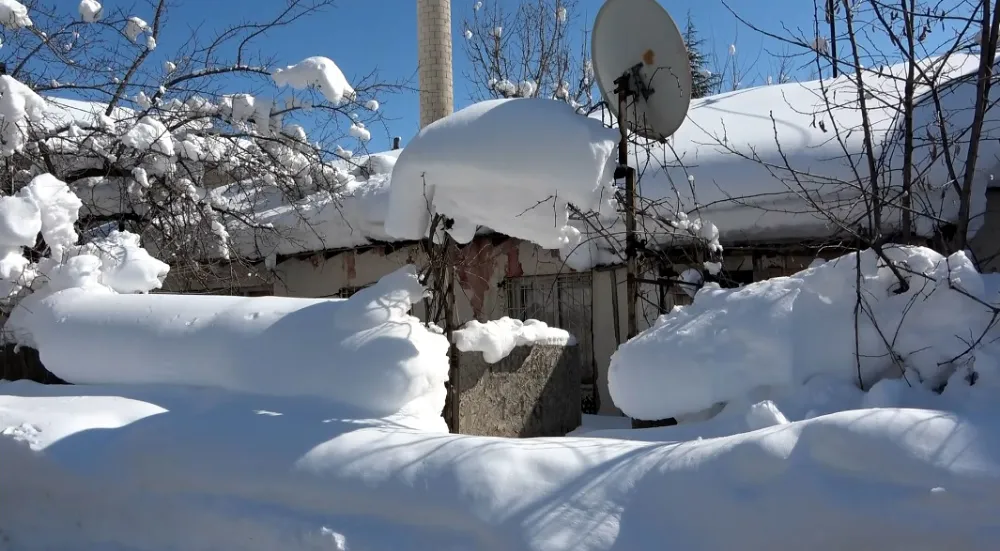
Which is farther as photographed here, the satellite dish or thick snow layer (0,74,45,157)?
thick snow layer (0,74,45,157)

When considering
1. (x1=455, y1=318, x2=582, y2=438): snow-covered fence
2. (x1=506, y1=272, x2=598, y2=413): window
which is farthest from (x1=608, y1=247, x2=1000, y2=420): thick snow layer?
(x1=506, y1=272, x2=598, y2=413): window

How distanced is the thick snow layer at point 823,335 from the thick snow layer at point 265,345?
1007 mm

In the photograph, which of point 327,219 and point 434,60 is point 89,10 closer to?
point 327,219

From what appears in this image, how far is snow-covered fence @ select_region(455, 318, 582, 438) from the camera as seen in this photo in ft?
15.4

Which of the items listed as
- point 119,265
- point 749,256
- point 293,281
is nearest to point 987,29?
point 749,256

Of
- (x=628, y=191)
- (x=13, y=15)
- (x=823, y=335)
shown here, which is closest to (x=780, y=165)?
(x=628, y=191)

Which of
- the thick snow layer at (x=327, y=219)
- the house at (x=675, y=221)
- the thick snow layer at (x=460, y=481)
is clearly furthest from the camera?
the thick snow layer at (x=327, y=219)

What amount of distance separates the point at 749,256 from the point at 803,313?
12.7ft

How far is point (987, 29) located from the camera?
298cm

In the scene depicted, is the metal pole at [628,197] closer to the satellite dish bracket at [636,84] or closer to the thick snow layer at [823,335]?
the satellite dish bracket at [636,84]

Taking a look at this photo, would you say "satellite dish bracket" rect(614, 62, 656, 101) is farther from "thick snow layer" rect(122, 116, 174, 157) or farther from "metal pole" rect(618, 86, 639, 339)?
"thick snow layer" rect(122, 116, 174, 157)

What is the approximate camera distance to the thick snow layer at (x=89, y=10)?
18.0ft

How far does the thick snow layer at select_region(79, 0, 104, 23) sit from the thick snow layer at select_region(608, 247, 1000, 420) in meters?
4.78

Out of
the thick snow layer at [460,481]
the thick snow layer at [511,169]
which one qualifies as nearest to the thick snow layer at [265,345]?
the thick snow layer at [460,481]
